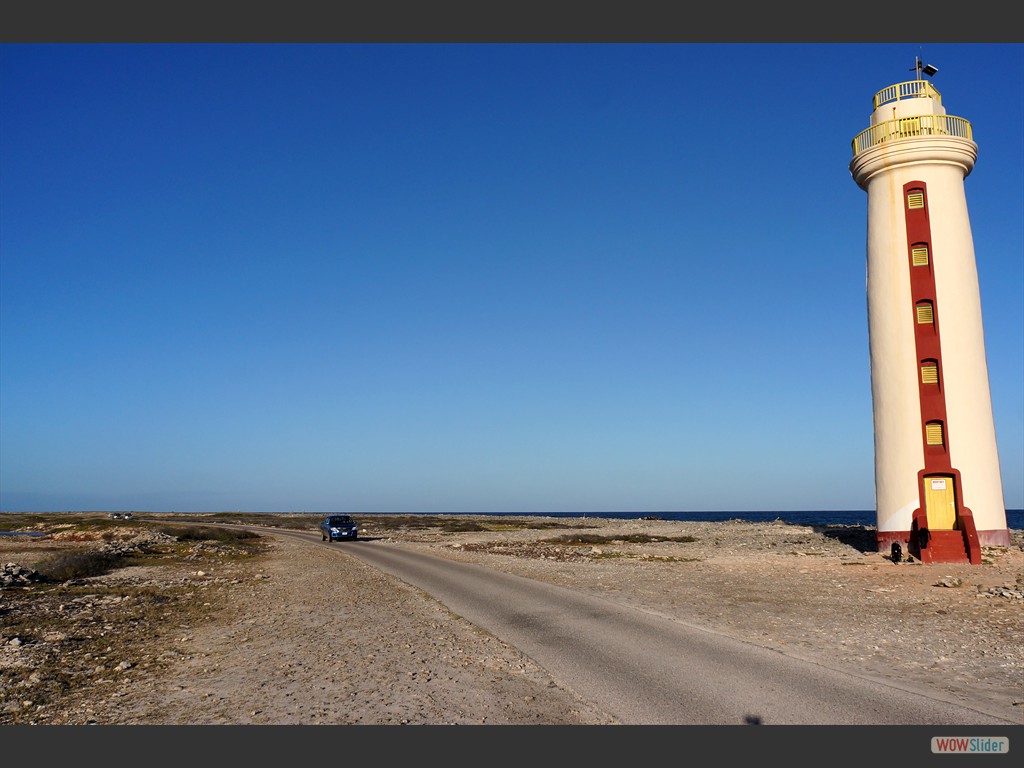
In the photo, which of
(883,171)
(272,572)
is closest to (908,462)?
(883,171)

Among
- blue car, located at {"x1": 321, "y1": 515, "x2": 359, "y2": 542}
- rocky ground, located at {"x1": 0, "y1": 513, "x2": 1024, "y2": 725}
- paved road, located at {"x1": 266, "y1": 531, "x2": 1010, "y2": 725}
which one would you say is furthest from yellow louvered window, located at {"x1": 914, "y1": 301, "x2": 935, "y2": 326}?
blue car, located at {"x1": 321, "y1": 515, "x2": 359, "y2": 542}

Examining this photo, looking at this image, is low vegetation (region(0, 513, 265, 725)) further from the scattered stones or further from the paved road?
the paved road

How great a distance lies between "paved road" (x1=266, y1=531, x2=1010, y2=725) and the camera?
9.30 m

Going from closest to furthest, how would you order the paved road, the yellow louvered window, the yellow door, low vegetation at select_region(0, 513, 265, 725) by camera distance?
the paved road, low vegetation at select_region(0, 513, 265, 725), the yellow door, the yellow louvered window

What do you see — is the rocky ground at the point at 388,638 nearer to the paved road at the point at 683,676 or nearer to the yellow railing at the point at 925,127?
the paved road at the point at 683,676

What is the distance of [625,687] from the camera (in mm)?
10719

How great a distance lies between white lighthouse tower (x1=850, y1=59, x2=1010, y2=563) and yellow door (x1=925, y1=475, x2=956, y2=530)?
0.15 feet

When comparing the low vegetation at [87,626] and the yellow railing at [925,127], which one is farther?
the yellow railing at [925,127]

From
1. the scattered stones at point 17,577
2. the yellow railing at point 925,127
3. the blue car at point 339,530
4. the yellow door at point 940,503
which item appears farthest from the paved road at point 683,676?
the blue car at point 339,530

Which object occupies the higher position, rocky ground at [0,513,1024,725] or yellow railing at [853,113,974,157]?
yellow railing at [853,113,974,157]

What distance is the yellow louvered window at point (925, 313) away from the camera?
32.2 m

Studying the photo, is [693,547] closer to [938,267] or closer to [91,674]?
[938,267]

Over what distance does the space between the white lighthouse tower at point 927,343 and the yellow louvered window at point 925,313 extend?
5 cm

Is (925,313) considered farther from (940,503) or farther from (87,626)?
(87,626)
